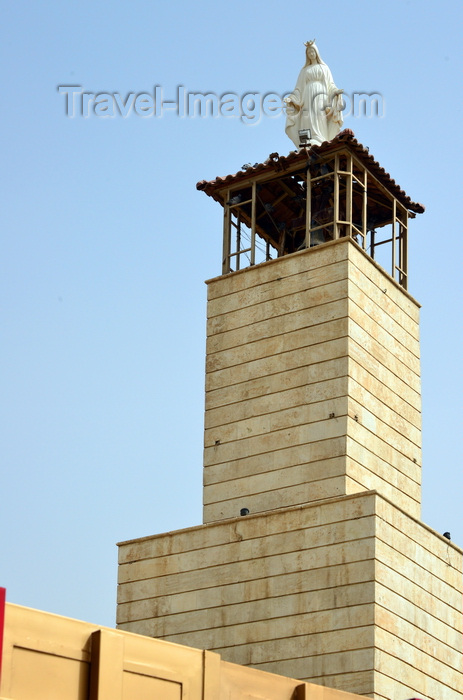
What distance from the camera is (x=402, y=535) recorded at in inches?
1196

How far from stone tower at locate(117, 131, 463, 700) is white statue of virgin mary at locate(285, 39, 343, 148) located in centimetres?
160

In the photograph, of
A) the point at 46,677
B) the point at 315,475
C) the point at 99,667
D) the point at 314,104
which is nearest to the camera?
the point at 46,677

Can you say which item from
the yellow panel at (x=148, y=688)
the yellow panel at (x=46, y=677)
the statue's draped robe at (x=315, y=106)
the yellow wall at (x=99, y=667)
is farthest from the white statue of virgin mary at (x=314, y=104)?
the yellow panel at (x=46, y=677)

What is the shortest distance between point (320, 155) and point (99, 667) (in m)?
18.2

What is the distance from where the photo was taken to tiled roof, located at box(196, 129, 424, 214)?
34594 millimetres

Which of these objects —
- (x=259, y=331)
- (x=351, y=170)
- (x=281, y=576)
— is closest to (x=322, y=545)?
(x=281, y=576)

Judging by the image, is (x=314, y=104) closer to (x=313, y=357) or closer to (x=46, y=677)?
(x=313, y=357)

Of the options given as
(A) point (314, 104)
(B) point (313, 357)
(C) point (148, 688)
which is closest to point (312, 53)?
(A) point (314, 104)

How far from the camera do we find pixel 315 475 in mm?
31641

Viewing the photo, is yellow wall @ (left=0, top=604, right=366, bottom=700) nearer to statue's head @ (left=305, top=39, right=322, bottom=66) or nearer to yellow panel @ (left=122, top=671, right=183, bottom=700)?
yellow panel @ (left=122, top=671, right=183, bottom=700)

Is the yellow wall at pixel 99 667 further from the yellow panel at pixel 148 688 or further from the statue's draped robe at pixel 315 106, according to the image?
the statue's draped robe at pixel 315 106

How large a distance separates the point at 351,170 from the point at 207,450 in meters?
8.09

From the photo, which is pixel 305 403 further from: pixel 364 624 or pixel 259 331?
pixel 364 624

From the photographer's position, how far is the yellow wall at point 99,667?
762 inches
